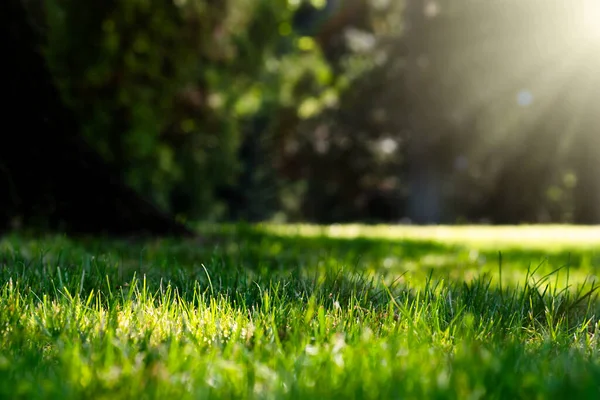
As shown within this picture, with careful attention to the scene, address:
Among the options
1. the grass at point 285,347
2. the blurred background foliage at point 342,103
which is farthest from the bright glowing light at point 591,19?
the grass at point 285,347

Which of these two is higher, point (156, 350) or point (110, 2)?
point (110, 2)

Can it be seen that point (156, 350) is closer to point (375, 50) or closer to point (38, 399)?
point (38, 399)

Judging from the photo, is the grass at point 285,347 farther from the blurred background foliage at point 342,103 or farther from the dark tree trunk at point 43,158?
the blurred background foliage at point 342,103

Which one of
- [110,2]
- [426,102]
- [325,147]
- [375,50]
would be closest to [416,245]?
Answer: [110,2]

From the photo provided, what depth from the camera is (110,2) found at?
11.1 meters

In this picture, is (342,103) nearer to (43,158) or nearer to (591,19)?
(591,19)

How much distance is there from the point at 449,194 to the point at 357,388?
25.9m

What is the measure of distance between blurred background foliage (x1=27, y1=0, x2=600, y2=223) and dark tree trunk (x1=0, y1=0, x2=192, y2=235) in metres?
4.03

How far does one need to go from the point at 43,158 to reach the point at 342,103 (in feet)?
70.6

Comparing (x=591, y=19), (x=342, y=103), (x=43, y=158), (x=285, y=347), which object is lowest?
(x=285, y=347)

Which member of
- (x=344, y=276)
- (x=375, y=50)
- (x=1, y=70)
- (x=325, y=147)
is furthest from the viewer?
(x=325, y=147)

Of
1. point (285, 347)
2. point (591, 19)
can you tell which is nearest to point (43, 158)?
point (285, 347)

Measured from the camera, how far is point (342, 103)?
27.4 metres

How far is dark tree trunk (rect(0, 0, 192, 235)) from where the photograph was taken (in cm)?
651
